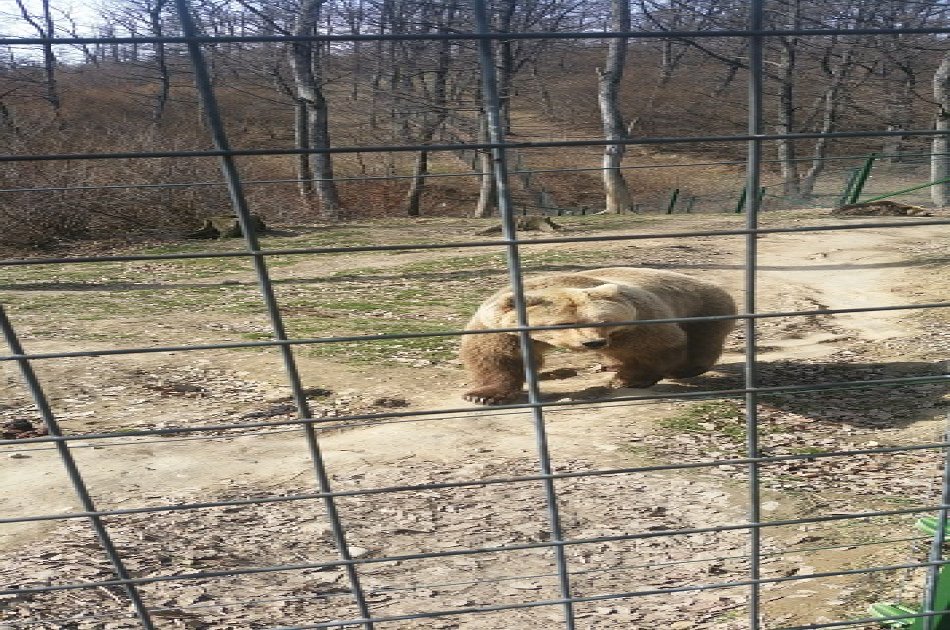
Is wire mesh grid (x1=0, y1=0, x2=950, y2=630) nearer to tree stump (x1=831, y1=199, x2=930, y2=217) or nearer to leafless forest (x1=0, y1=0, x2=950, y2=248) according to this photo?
leafless forest (x1=0, y1=0, x2=950, y2=248)

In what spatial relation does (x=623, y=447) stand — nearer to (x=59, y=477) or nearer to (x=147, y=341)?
(x=59, y=477)

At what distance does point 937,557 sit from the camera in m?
1.95

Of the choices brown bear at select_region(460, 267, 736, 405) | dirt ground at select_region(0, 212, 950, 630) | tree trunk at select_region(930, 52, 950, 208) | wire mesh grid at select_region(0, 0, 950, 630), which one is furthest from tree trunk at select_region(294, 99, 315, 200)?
wire mesh grid at select_region(0, 0, 950, 630)

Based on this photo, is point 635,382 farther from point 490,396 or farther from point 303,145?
point 303,145

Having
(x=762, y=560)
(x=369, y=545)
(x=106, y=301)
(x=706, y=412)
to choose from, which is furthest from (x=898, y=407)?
(x=106, y=301)

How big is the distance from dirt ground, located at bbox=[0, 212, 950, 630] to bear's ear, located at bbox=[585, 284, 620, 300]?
2.10 ft

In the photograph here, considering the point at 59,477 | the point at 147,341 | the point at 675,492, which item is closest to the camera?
the point at 675,492

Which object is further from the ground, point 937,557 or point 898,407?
point 937,557

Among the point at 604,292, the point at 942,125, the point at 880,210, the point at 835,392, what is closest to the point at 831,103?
the point at 942,125

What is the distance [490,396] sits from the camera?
18.8 ft

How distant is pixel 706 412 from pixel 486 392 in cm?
147

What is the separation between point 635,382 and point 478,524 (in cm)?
234

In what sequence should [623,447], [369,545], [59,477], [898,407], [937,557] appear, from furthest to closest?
[898,407], [623,447], [59,477], [369,545], [937,557]

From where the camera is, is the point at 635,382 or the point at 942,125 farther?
the point at 942,125
